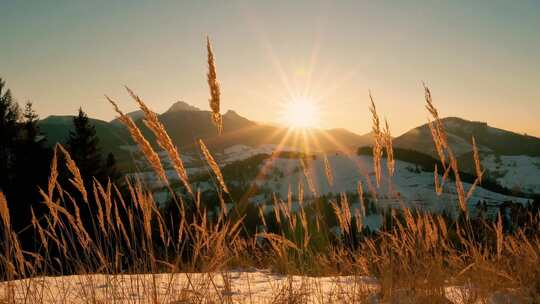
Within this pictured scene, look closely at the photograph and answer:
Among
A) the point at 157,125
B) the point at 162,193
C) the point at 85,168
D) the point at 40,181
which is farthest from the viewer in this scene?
the point at 162,193

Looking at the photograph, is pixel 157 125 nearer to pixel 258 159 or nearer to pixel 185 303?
pixel 185 303

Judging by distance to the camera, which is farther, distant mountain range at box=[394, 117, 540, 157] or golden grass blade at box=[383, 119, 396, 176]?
distant mountain range at box=[394, 117, 540, 157]

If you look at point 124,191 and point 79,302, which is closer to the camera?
point 79,302

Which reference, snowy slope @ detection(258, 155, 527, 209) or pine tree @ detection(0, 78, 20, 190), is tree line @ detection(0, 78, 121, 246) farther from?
snowy slope @ detection(258, 155, 527, 209)

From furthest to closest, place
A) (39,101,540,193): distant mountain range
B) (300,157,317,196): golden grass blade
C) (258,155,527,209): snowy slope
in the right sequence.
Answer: (39,101,540,193): distant mountain range → (258,155,527,209): snowy slope → (300,157,317,196): golden grass blade

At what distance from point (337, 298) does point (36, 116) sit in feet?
119

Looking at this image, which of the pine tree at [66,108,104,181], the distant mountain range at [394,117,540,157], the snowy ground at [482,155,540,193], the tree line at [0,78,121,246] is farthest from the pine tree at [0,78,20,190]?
the distant mountain range at [394,117,540,157]

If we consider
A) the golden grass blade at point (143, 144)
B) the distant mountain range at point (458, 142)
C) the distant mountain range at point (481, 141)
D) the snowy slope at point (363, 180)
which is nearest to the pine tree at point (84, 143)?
the snowy slope at point (363, 180)

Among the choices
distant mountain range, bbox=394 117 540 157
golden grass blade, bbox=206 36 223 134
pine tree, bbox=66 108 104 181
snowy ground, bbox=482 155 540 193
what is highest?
distant mountain range, bbox=394 117 540 157

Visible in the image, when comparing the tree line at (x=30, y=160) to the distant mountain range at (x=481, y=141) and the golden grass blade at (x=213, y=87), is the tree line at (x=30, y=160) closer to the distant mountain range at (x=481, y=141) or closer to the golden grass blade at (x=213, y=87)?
the golden grass blade at (x=213, y=87)

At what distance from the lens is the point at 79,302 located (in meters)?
2.30

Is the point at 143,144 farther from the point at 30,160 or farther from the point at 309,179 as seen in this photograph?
the point at 30,160

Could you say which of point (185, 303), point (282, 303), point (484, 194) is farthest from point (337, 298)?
point (484, 194)

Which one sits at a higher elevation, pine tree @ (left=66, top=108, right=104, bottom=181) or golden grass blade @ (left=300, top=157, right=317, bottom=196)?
pine tree @ (left=66, top=108, right=104, bottom=181)
